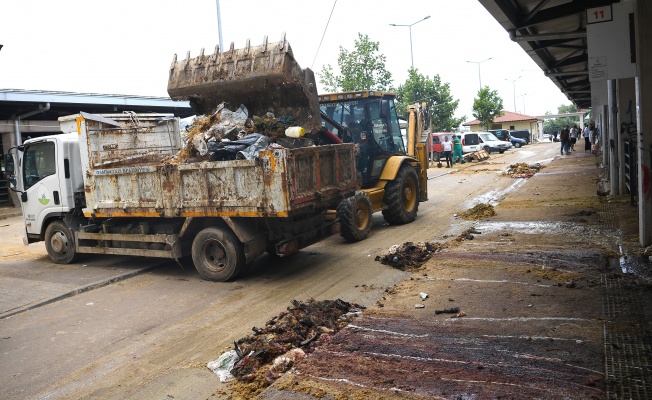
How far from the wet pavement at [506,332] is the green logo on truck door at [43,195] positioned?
6.84m

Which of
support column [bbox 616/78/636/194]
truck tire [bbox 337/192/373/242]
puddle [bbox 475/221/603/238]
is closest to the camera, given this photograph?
puddle [bbox 475/221/603/238]

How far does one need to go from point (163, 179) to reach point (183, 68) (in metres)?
2.49

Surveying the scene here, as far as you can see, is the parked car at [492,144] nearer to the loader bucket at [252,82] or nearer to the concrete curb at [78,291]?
the loader bucket at [252,82]

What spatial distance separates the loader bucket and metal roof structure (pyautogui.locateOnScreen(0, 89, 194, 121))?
8.38 metres

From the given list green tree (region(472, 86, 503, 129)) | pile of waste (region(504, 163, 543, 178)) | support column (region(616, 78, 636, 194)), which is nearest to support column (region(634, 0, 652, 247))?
support column (region(616, 78, 636, 194))

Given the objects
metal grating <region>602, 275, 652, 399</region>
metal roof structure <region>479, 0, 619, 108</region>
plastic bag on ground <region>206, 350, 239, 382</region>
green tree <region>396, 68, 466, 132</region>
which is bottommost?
plastic bag on ground <region>206, 350, 239, 382</region>

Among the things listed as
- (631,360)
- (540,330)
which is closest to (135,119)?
(540,330)

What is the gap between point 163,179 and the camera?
28.3 feet

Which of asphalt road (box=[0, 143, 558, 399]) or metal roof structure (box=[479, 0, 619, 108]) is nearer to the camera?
asphalt road (box=[0, 143, 558, 399])

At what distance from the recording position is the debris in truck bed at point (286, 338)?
4953mm

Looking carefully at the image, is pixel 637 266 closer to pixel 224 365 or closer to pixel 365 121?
pixel 224 365

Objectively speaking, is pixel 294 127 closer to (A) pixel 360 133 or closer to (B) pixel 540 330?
(A) pixel 360 133

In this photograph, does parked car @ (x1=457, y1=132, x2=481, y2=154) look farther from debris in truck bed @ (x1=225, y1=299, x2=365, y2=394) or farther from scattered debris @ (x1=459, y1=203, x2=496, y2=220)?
debris in truck bed @ (x1=225, y1=299, x2=365, y2=394)

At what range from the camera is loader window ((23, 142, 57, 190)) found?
10.1m
